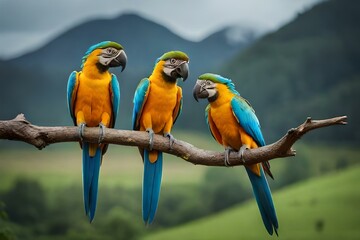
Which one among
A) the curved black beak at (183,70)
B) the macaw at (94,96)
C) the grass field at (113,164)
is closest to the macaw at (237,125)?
the curved black beak at (183,70)

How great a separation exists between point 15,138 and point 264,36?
518 cm

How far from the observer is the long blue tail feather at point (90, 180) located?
328 cm

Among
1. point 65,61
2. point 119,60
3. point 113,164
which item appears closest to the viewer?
point 119,60

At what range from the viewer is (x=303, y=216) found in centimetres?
684

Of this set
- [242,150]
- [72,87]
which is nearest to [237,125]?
[242,150]

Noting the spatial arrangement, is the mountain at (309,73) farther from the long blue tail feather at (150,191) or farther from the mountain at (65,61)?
the long blue tail feather at (150,191)

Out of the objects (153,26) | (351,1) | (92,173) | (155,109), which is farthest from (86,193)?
(351,1)

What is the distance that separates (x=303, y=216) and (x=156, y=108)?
13.7 ft

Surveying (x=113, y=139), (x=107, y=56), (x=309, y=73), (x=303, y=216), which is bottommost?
(x=303, y=216)

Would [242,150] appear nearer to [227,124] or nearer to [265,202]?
[227,124]

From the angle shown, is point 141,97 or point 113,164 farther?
point 113,164

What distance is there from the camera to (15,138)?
3.19 meters

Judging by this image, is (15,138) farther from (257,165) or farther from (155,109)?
(257,165)

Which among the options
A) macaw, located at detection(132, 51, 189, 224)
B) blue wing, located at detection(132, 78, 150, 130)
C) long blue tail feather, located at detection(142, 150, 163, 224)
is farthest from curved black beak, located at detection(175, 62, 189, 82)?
long blue tail feather, located at detection(142, 150, 163, 224)
